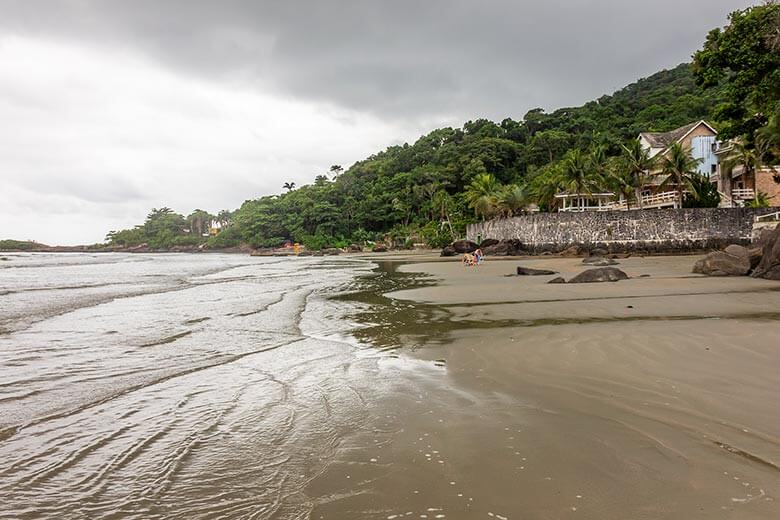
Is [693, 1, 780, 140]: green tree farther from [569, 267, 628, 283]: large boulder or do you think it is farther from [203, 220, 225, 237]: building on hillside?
[203, 220, 225, 237]: building on hillside

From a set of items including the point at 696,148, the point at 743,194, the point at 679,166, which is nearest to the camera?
the point at 679,166

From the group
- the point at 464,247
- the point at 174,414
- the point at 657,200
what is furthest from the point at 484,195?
the point at 174,414

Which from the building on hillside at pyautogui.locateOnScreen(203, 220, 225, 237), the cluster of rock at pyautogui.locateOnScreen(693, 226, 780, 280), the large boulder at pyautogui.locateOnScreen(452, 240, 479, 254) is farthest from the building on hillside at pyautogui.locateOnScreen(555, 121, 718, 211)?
the building on hillside at pyautogui.locateOnScreen(203, 220, 225, 237)

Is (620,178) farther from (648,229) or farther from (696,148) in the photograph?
(696,148)

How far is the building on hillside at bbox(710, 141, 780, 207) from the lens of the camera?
40.5 metres

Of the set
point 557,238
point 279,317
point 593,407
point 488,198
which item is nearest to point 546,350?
point 593,407

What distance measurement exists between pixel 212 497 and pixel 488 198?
5740 cm

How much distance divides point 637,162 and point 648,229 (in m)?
8.61

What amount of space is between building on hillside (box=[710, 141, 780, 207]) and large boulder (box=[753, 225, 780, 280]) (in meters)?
26.7

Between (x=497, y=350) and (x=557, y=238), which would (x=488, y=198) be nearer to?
(x=557, y=238)

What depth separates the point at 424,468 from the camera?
3143 millimetres

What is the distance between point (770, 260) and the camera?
51.1ft

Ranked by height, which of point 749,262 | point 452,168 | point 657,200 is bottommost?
point 749,262

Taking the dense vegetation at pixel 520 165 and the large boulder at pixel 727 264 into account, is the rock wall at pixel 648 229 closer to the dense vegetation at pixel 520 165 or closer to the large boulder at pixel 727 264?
the dense vegetation at pixel 520 165
